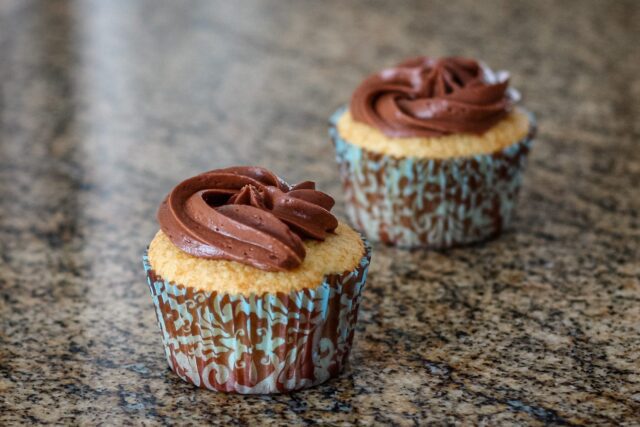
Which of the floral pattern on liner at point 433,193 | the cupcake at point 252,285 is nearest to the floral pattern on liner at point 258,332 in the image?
the cupcake at point 252,285

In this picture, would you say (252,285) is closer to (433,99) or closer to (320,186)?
(433,99)

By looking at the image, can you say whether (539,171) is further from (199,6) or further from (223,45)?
(199,6)

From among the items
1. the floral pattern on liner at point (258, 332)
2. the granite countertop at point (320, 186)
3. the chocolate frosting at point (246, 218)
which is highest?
the chocolate frosting at point (246, 218)

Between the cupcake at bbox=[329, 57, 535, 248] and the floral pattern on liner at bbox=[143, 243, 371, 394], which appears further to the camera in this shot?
the cupcake at bbox=[329, 57, 535, 248]

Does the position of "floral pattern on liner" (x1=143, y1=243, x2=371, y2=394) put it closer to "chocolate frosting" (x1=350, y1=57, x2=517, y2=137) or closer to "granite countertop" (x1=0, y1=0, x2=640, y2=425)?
"granite countertop" (x1=0, y1=0, x2=640, y2=425)

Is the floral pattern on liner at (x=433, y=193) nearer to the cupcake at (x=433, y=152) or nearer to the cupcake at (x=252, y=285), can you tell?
the cupcake at (x=433, y=152)

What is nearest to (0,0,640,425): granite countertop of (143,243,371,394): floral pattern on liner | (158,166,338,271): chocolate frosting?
(143,243,371,394): floral pattern on liner

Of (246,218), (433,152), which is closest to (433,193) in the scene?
(433,152)

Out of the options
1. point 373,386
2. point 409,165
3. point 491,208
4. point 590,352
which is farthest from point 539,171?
point 373,386
